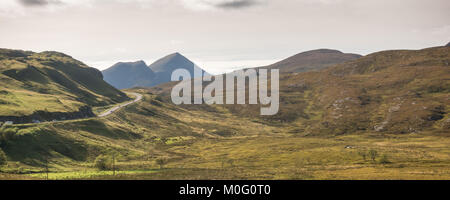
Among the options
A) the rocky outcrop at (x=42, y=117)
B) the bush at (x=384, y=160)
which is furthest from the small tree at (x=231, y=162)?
the rocky outcrop at (x=42, y=117)

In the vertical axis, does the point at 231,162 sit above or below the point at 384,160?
below

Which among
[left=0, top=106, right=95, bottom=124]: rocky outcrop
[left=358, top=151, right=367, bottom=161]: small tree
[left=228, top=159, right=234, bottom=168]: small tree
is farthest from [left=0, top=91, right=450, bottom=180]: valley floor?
[left=0, top=106, right=95, bottom=124]: rocky outcrop

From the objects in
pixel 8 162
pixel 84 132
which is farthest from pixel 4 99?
pixel 8 162

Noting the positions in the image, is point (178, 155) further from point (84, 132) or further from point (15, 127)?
point (15, 127)

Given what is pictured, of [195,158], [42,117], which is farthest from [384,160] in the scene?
[42,117]

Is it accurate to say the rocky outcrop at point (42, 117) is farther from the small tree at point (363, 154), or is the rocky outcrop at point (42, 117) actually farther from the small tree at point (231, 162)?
the small tree at point (363, 154)

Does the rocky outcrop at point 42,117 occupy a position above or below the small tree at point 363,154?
above

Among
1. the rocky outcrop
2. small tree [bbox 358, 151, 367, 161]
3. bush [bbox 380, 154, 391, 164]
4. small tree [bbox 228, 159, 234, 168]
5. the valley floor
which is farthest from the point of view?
the rocky outcrop

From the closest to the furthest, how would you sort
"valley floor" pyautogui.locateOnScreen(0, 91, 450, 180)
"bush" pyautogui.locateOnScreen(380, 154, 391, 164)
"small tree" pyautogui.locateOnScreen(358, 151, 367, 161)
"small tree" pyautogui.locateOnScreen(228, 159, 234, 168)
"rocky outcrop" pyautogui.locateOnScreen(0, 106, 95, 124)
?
"valley floor" pyautogui.locateOnScreen(0, 91, 450, 180)
"bush" pyautogui.locateOnScreen(380, 154, 391, 164)
"small tree" pyautogui.locateOnScreen(228, 159, 234, 168)
"small tree" pyautogui.locateOnScreen(358, 151, 367, 161)
"rocky outcrop" pyautogui.locateOnScreen(0, 106, 95, 124)

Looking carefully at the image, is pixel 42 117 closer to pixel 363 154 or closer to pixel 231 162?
pixel 231 162

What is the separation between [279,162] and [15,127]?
107 m

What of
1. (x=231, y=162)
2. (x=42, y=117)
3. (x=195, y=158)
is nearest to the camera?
(x=231, y=162)

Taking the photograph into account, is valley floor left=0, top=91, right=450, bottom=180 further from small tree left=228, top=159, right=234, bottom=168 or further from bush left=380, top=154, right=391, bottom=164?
small tree left=228, top=159, right=234, bottom=168
